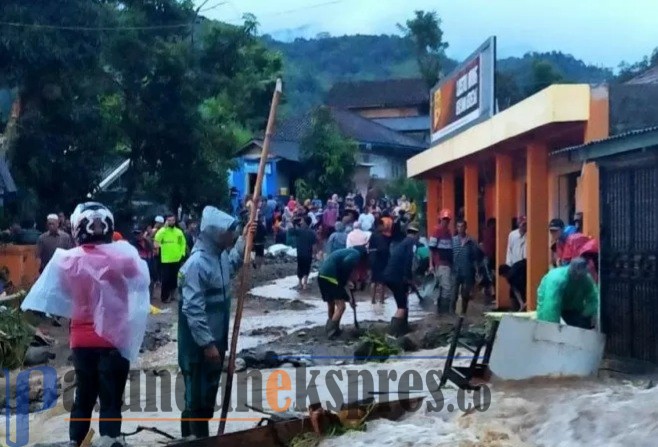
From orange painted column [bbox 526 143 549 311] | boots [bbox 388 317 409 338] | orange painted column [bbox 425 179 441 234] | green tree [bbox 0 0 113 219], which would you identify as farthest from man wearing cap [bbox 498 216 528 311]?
green tree [bbox 0 0 113 219]

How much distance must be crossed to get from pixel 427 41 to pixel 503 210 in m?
42.1

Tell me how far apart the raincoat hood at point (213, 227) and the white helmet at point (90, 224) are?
2.15 ft

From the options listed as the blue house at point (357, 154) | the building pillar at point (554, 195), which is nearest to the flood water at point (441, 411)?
the building pillar at point (554, 195)

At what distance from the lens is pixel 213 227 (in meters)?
7.33

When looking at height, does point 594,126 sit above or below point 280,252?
above

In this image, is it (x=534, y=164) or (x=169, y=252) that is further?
(x=169, y=252)

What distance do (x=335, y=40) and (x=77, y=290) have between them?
12217 cm

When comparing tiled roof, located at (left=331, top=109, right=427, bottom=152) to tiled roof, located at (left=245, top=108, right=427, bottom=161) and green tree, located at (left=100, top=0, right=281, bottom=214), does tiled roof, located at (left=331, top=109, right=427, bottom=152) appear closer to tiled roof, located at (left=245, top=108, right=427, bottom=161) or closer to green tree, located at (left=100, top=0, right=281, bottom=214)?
tiled roof, located at (left=245, top=108, right=427, bottom=161)

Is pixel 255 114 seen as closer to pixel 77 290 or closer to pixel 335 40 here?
pixel 77 290

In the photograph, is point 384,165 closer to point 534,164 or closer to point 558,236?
point 534,164

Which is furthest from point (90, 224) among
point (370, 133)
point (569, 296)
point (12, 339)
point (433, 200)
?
point (370, 133)

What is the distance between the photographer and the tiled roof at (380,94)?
61.9 meters

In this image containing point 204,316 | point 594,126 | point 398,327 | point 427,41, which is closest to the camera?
point 204,316

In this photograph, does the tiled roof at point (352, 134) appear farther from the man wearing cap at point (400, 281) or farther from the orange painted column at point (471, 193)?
the man wearing cap at point (400, 281)
